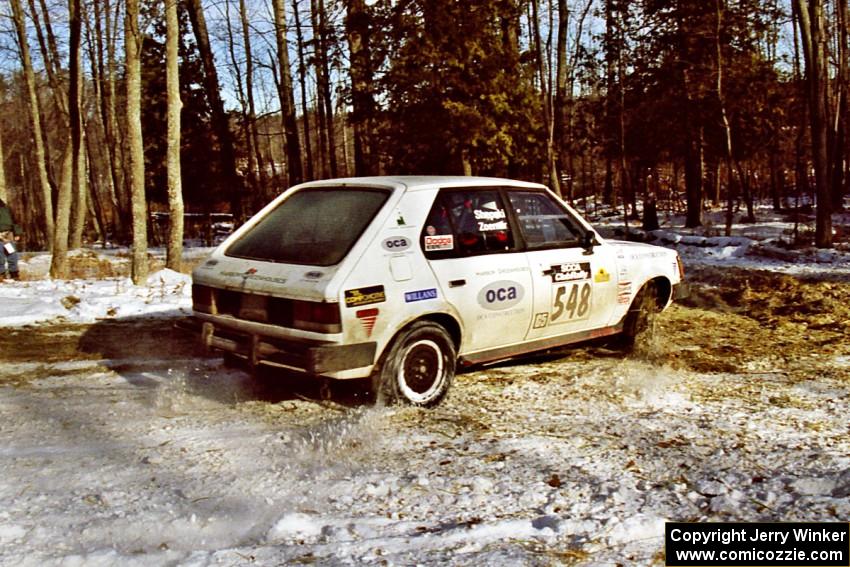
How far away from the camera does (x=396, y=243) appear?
466 centimetres

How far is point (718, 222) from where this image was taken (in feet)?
89.2

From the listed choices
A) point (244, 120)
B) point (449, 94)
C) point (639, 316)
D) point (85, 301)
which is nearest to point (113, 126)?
point (244, 120)

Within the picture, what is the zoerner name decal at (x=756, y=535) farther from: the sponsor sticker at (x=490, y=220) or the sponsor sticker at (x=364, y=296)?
the sponsor sticker at (x=490, y=220)

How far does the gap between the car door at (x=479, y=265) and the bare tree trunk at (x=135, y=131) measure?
25.3 feet

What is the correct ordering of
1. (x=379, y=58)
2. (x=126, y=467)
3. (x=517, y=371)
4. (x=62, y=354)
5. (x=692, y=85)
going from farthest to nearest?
1. (x=692, y=85)
2. (x=379, y=58)
3. (x=62, y=354)
4. (x=517, y=371)
5. (x=126, y=467)

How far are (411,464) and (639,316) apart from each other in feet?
11.1

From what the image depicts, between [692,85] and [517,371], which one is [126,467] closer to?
[517,371]

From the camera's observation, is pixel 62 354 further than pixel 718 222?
No

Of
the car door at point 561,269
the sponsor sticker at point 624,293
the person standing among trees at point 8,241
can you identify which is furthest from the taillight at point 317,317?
the person standing among trees at point 8,241

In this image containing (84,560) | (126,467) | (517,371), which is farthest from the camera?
(517,371)

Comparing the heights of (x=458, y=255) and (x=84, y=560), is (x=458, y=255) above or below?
above

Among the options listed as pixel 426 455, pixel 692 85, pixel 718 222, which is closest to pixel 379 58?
pixel 692 85

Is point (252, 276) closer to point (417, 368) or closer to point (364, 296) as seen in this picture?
point (364, 296)

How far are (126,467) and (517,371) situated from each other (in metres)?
3.34
